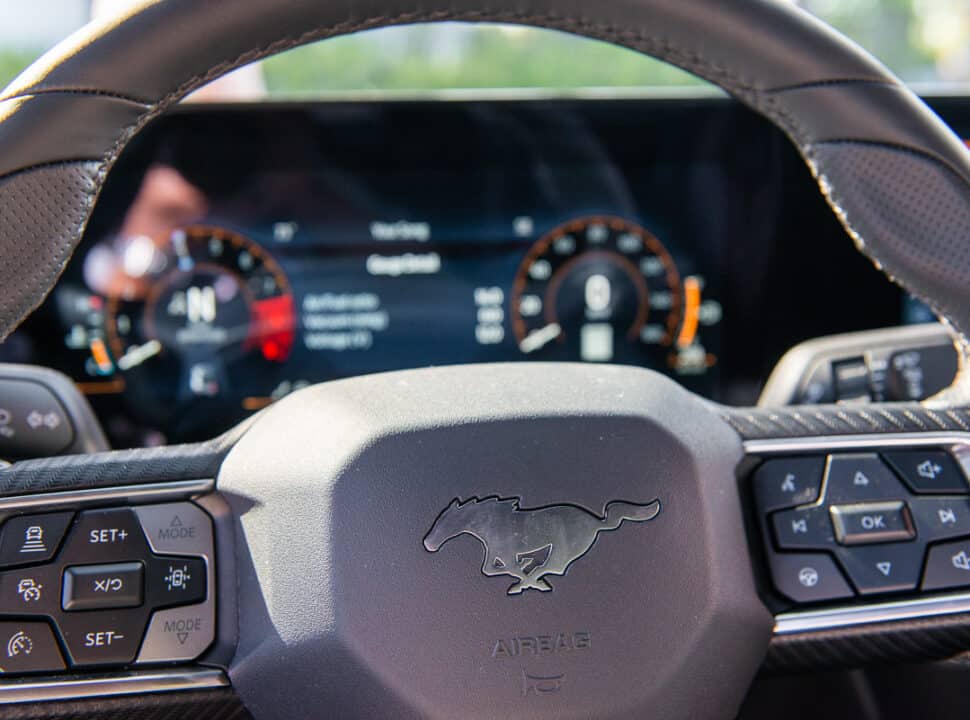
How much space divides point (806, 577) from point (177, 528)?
0.41 metres

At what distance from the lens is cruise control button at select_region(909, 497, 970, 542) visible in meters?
0.73

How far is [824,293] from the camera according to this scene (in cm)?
192

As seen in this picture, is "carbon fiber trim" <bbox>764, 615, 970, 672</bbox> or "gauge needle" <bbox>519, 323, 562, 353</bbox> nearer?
"carbon fiber trim" <bbox>764, 615, 970, 672</bbox>

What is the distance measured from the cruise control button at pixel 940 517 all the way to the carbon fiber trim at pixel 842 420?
0.05m

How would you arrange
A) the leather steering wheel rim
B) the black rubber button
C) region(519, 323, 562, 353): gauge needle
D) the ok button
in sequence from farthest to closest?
region(519, 323, 562, 353): gauge needle → the black rubber button → the ok button → the leather steering wheel rim

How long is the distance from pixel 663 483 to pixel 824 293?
1.36m

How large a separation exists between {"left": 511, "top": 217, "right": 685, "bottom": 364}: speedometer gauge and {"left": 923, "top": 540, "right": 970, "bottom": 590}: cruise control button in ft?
3.87

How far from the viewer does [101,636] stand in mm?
650

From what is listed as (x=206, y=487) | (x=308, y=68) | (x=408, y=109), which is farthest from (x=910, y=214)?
(x=308, y=68)

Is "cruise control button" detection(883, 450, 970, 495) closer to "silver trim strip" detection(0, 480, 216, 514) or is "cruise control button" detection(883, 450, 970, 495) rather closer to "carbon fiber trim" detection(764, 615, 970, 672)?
"carbon fiber trim" detection(764, 615, 970, 672)

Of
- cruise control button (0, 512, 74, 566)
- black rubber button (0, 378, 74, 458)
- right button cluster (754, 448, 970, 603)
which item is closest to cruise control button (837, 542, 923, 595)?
right button cluster (754, 448, 970, 603)

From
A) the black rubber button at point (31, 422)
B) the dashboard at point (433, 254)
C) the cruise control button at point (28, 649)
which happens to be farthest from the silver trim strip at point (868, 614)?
the dashboard at point (433, 254)

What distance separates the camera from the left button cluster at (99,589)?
65cm

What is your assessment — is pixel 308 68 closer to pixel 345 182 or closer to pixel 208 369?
pixel 345 182
